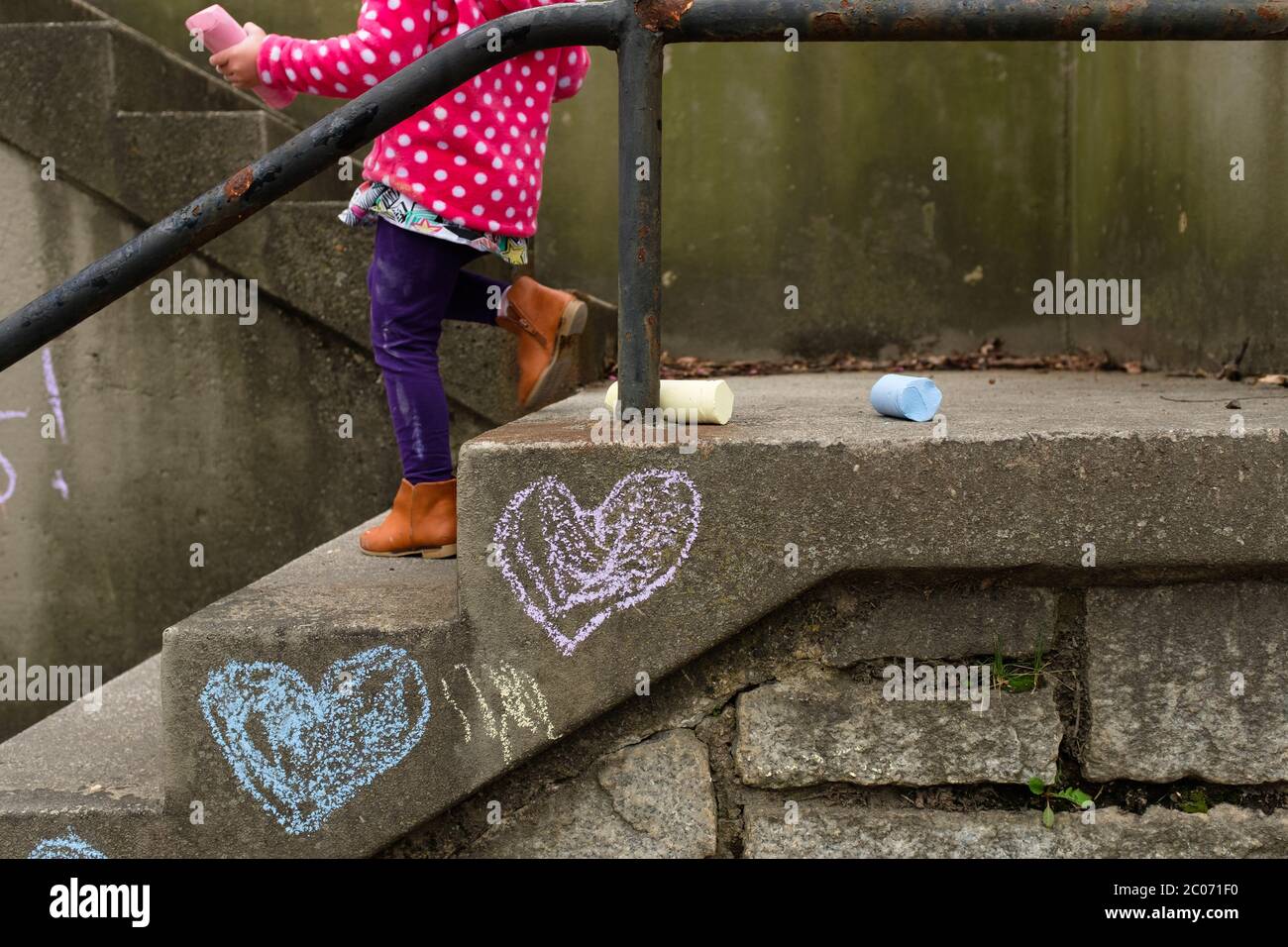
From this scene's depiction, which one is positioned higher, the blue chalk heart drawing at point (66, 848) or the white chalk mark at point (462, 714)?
the white chalk mark at point (462, 714)

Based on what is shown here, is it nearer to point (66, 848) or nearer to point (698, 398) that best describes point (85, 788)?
point (66, 848)

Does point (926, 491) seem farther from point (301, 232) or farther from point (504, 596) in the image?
point (301, 232)

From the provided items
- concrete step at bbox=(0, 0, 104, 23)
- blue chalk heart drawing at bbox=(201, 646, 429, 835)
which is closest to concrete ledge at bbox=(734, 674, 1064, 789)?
blue chalk heart drawing at bbox=(201, 646, 429, 835)

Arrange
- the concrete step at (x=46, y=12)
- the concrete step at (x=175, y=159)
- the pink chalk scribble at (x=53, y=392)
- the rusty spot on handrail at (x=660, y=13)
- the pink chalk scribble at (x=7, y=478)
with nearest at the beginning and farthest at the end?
the rusty spot on handrail at (x=660, y=13) < the concrete step at (x=175, y=159) < the pink chalk scribble at (x=53, y=392) < the pink chalk scribble at (x=7, y=478) < the concrete step at (x=46, y=12)

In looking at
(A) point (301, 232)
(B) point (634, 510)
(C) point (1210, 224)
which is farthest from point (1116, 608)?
Result: (A) point (301, 232)

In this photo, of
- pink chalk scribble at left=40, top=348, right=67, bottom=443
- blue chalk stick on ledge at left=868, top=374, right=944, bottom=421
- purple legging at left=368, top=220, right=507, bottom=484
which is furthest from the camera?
pink chalk scribble at left=40, top=348, right=67, bottom=443

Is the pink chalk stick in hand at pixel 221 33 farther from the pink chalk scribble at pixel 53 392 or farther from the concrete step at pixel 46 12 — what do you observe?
the concrete step at pixel 46 12

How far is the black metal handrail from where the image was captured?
78.7 inches

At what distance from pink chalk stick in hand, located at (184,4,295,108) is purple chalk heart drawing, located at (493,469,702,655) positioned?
3.74ft

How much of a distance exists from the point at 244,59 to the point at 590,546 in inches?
52.4

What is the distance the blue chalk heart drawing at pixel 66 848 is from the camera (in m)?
2.13

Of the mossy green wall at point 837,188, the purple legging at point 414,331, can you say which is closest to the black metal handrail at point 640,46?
the purple legging at point 414,331

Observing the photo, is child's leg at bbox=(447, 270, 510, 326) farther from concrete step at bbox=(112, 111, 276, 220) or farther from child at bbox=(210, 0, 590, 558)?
concrete step at bbox=(112, 111, 276, 220)

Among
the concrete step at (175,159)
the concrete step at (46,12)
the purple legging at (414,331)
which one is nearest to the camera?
the purple legging at (414,331)
